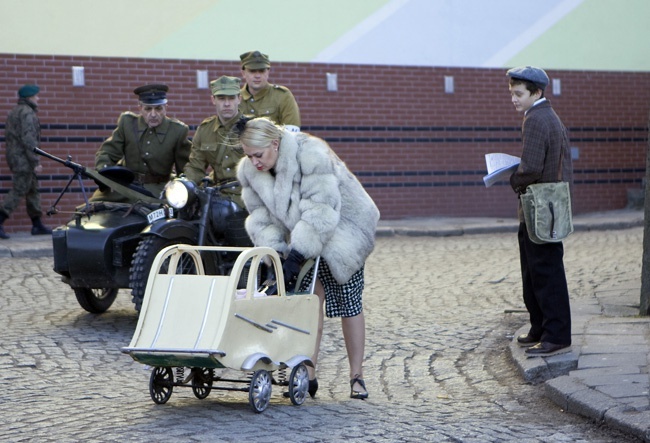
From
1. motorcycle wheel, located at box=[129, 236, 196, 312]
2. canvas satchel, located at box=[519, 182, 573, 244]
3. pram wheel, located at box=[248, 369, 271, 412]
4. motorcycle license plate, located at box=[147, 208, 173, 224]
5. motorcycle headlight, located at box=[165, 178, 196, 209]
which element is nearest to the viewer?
pram wheel, located at box=[248, 369, 271, 412]

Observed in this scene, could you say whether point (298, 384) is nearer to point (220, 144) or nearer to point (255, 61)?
point (220, 144)

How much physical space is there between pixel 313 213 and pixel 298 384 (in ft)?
3.00

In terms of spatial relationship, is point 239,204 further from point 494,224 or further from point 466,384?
point 494,224

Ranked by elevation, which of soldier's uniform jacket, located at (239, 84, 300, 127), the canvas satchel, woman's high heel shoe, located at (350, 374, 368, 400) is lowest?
woman's high heel shoe, located at (350, 374, 368, 400)

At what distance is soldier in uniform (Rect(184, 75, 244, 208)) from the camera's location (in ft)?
30.1

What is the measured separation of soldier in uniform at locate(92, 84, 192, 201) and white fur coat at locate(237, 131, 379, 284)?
3.30m

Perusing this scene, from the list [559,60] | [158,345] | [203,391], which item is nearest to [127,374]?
[203,391]

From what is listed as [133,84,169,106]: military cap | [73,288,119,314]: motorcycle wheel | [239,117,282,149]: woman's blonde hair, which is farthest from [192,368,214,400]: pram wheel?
[133,84,169,106]: military cap

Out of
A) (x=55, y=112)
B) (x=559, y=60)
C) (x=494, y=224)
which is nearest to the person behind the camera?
(x=55, y=112)

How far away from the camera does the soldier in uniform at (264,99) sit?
32.4 feet

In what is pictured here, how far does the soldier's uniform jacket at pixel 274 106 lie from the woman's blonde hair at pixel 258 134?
3.44m

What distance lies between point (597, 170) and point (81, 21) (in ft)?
29.6

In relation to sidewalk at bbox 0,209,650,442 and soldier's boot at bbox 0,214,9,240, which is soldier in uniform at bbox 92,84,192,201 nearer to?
sidewalk at bbox 0,209,650,442

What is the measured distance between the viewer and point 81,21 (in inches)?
624
